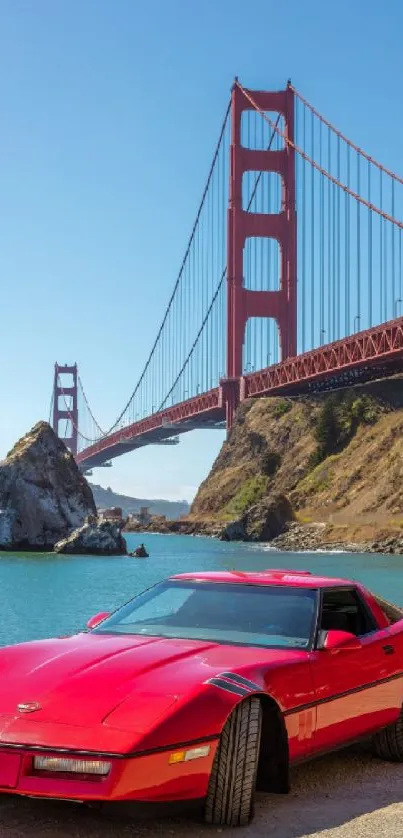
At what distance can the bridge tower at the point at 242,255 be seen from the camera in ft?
306

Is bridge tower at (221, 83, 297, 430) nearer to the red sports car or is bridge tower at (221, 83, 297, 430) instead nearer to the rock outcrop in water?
the rock outcrop in water

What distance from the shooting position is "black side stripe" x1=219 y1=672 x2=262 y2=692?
5.26m

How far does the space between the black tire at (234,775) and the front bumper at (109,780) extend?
23cm

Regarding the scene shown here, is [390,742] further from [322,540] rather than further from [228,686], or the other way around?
[322,540]

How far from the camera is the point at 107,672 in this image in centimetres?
528

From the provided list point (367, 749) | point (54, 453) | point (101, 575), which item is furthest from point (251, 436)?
point (367, 749)

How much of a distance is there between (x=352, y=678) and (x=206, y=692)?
1.46 meters

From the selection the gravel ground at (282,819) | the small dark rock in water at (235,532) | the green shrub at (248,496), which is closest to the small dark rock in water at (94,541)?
the small dark rock in water at (235,532)

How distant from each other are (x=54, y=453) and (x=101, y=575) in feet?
60.0

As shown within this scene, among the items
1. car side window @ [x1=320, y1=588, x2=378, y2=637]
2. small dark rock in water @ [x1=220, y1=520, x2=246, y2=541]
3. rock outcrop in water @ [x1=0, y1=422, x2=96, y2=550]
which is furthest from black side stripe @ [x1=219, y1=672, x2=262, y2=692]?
small dark rock in water @ [x1=220, y1=520, x2=246, y2=541]

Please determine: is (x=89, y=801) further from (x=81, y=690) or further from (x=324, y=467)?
(x=324, y=467)

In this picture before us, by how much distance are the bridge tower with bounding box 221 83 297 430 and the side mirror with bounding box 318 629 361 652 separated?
86406mm

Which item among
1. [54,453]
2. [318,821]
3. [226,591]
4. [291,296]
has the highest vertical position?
[291,296]

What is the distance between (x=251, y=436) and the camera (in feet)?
323
